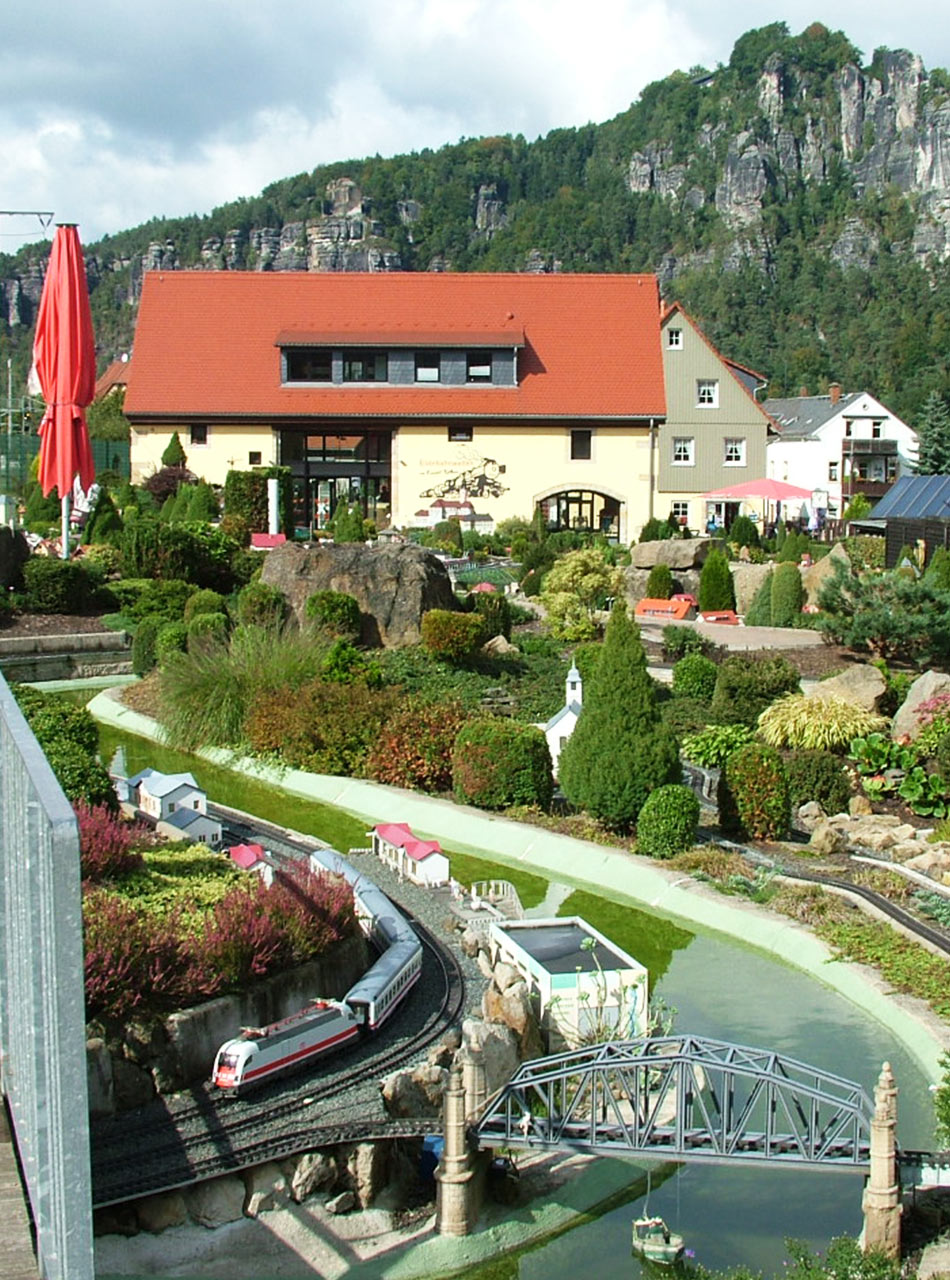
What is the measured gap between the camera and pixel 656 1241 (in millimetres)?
8523

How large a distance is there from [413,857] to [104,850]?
3.52 metres

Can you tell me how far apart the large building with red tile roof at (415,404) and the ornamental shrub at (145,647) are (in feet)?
57.1

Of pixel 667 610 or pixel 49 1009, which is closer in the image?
pixel 49 1009

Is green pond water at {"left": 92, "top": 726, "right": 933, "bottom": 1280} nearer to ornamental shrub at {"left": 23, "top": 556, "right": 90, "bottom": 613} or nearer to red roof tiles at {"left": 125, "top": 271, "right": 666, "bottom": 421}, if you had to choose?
ornamental shrub at {"left": 23, "top": 556, "right": 90, "bottom": 613}

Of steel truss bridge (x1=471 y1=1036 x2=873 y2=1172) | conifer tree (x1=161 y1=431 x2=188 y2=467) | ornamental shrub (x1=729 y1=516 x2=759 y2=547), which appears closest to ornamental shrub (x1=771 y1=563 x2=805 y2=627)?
ornamental shrub (x1=729 y1=516 x2=759 y2=547)

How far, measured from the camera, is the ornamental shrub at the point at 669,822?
14969mm

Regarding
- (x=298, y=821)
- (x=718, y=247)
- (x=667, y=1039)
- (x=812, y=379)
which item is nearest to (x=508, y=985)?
(x=667, y=1039)

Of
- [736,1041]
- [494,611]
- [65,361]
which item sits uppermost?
[65,361]

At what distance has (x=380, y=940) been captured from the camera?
12.0 meters

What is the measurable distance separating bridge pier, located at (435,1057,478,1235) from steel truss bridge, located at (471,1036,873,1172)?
0.67 ft

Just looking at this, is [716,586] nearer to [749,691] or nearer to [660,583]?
[660,583]

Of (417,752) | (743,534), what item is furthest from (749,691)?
(743,534)

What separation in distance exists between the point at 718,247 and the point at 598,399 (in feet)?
331

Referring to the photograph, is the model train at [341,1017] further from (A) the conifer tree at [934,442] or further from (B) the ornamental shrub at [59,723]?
(A) the conifer tree at [934,442]
